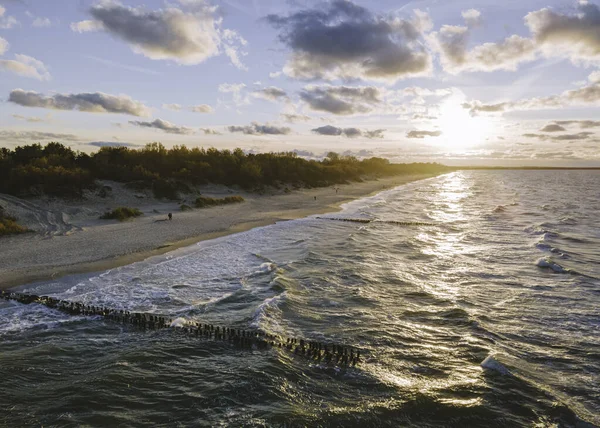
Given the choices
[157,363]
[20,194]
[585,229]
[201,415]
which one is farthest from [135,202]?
[585,229]

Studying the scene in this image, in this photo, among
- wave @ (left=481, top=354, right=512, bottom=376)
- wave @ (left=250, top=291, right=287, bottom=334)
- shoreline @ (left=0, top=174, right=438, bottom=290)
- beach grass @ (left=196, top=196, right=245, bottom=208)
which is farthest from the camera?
beach grass @ (left=196, top=196, right=245, bottom=208)

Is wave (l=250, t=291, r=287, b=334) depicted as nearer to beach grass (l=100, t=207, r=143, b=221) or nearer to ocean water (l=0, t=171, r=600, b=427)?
ocean water (l=0, t=171, r=600, b=427)

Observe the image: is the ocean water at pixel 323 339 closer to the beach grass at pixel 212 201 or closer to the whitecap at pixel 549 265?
the whitecap at pixel 549 265

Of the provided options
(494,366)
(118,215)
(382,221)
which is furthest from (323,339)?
(382,221)

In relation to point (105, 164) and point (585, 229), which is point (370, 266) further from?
point (105, 164)

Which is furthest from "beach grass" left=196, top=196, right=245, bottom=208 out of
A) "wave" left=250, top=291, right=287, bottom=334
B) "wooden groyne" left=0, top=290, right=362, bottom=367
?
"wave" left=250, top=291, right=287, bottom=334

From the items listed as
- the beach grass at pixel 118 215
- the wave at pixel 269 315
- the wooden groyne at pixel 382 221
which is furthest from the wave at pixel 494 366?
the beach grass at pixel 118 215
